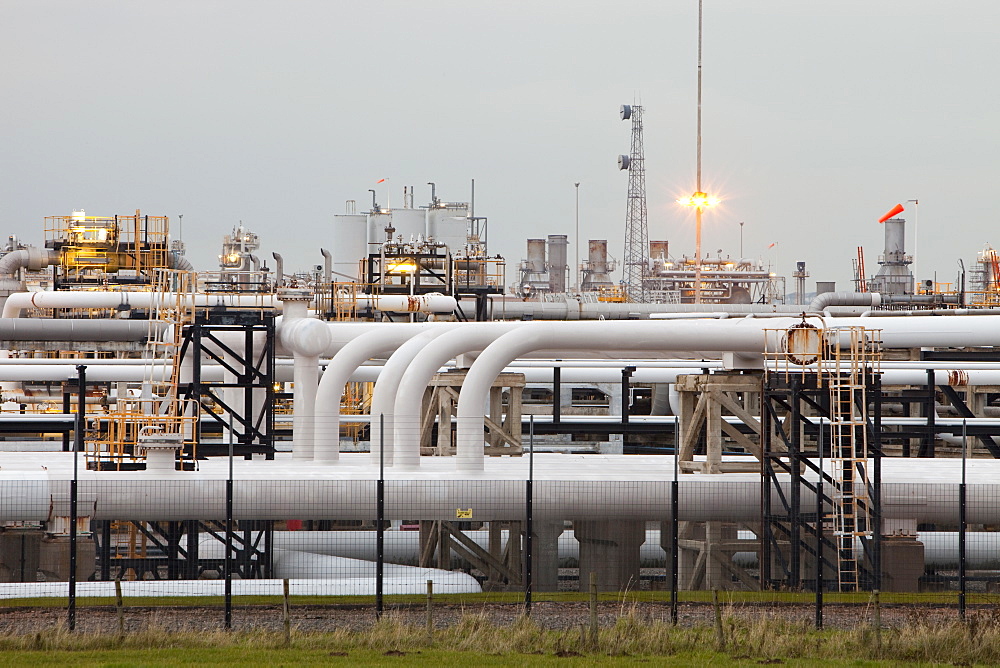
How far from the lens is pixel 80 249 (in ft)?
149

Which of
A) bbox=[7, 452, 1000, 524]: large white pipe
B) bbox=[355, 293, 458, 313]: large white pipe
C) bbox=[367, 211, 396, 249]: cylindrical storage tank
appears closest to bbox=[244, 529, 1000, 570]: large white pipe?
bbox=[7, 452, 1000, 524]: large white pipe

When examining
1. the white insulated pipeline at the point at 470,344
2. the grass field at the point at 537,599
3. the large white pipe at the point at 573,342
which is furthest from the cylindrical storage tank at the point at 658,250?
the grass field at the point at 537,599

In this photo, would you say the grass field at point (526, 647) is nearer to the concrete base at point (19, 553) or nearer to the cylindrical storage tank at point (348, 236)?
the concrete base at point (19, 553)

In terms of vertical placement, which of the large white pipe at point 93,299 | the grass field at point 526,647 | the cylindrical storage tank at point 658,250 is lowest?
the grass field at point 526,647

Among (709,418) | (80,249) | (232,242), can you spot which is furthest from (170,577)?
(232,242)

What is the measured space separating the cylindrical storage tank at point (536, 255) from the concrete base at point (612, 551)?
5424 cm

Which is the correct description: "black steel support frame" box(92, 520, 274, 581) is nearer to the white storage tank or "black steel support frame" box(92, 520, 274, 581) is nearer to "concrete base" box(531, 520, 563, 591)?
"concrete base" box(531, 520, 563, 591)

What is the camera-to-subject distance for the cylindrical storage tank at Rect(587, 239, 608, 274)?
254 ft

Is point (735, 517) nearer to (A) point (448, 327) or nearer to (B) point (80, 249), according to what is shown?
(A) point (448, 327)

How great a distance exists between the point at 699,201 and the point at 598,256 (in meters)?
32.5

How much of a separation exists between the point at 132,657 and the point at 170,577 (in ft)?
26.5

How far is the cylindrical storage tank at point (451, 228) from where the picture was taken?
194 feet

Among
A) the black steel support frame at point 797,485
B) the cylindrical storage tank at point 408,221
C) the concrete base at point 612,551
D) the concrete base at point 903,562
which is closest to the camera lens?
the black steel support frame at point 797,485

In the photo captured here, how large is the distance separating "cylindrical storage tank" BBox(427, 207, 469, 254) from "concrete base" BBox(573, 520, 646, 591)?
39.5 meters
